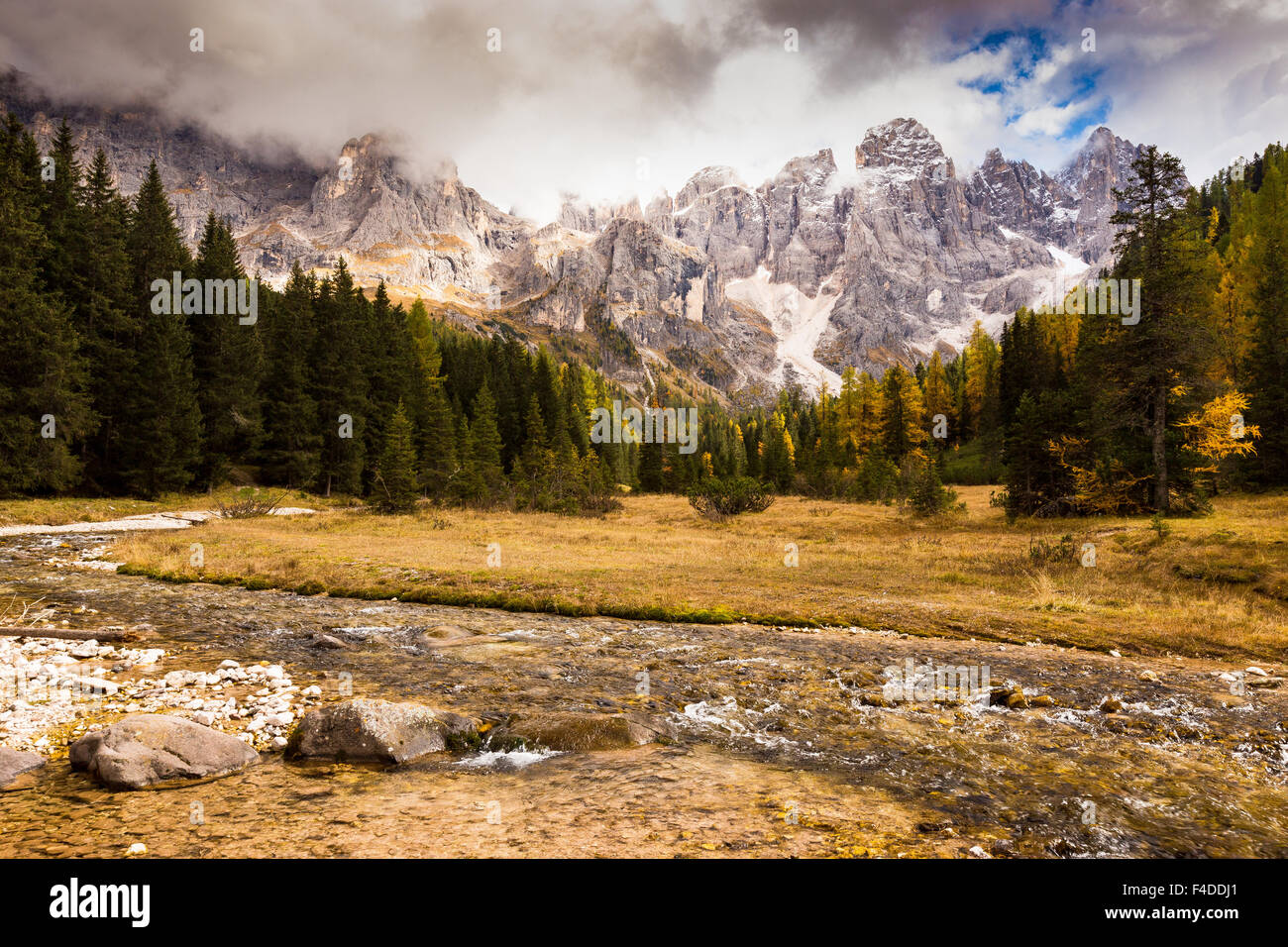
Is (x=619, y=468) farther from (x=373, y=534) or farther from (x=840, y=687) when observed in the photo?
(x=840, y=687)

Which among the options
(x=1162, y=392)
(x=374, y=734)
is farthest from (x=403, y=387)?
(x=1162, y=392)

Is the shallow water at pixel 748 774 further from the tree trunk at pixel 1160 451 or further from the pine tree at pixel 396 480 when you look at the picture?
the pine tree at pixel 396 480

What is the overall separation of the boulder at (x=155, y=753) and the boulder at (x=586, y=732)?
3061 mm

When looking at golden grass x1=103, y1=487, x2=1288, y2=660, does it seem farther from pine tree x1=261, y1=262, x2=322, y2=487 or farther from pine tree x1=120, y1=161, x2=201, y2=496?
pine tree x1=261, y1=262, x2=322, y2=487

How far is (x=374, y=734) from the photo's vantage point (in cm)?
686

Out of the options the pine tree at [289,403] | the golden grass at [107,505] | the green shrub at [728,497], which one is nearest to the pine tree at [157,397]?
the golden grass at [107,505]

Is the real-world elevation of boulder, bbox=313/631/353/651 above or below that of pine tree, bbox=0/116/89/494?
below

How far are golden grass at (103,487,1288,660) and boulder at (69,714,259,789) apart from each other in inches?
415

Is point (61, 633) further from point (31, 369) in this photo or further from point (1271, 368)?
point (1271, 368)

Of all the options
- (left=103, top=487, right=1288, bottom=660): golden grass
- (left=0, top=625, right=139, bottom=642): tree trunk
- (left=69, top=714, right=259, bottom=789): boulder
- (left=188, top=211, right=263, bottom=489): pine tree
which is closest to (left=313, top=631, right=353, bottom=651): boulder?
(left=0, top=625, right=139, bottom=642): tree trunk

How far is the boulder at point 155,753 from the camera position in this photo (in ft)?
18.6

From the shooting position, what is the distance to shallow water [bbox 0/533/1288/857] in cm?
489
